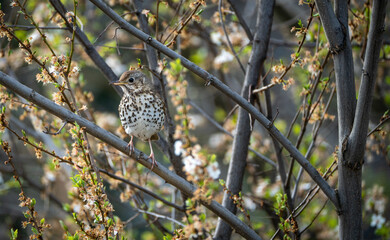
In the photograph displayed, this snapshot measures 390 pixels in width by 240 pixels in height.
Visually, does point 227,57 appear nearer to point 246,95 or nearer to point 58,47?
point 246,95

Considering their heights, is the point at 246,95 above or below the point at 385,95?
below

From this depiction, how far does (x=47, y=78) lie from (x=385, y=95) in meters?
4.66

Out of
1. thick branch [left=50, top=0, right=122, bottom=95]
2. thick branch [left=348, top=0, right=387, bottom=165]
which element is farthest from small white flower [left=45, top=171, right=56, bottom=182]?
thick branch [left=348, top=0, right=387, bottom=165]

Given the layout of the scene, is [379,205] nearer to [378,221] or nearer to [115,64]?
[378,221]

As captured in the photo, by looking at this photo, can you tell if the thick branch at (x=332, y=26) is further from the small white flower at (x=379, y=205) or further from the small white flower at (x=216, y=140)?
the small white flower at (x=216, y=140)

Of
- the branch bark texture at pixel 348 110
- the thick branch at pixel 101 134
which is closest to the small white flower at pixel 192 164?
the thick branch at pixel 101 134

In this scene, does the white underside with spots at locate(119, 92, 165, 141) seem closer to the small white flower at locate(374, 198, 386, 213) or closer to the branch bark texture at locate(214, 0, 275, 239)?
the branch bark texture at locate(214, 0, 275, 239)

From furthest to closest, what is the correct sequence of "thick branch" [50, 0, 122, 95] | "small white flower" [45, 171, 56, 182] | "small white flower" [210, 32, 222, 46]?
"small white flower" [45, 171, 56, 182], "small white flower" [210, 32, 222, 46], "thick branch" [50, 0, 122, 95]

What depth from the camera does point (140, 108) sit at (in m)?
4.02

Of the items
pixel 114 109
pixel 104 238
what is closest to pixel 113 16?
pixel 104 238

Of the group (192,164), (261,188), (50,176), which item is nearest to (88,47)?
(192,164)

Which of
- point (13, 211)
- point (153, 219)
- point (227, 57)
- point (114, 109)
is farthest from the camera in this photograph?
point (114, 109)

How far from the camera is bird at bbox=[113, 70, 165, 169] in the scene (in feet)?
12.9

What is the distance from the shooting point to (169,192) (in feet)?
18.7
